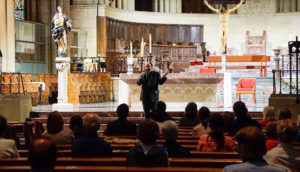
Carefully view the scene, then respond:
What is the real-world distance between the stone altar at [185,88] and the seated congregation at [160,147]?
7165 mm

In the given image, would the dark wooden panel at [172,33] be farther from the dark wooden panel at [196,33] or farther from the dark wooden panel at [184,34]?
the dark wooden panel at [196,33]

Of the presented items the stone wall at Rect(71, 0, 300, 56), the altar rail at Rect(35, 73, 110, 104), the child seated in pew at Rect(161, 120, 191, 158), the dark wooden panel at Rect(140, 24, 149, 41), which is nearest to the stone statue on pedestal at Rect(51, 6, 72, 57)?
the altar rail at Rect(35, 73, 110, 104)

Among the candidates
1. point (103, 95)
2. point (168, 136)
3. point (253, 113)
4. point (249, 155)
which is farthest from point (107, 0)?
point (249, 155)

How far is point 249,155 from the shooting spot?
11.4 ft

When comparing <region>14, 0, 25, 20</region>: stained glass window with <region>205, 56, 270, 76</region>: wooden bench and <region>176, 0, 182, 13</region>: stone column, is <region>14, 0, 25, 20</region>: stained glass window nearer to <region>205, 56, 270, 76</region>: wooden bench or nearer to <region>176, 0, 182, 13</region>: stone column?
<region>205, 56, 270, 76</region>: wooden bench

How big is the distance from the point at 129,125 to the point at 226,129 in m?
1.29

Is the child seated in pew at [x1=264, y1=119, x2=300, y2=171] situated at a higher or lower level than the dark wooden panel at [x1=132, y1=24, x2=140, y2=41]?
lower

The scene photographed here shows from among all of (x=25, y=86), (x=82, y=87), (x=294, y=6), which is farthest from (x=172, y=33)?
(x=25, y=86)

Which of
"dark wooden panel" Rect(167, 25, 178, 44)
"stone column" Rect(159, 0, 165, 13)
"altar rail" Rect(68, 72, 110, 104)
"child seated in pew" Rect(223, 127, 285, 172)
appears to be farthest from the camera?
"stone column" Rect(159, 0, 165, 13)

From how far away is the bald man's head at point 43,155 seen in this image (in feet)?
10.6

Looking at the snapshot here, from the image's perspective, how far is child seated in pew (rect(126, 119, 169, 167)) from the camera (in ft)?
14.5

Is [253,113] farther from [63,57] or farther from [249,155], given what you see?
[249,155]

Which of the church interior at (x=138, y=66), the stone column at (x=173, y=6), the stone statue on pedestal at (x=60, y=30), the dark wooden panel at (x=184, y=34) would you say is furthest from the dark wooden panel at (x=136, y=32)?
the stone statue on pedestal at (x=60, y=30)

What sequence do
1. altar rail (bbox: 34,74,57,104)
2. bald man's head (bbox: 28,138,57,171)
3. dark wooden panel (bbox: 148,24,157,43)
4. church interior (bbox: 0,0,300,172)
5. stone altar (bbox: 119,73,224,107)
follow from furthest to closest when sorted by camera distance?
dark wooden panel (bbox: 148,24,157,43)
altar rail (bbox: 34,74,57,104)
stone altar (bbox: 119,73,224,107)
church interior (bbox: 0,0,300,172)
bald man's head (bbox: 28,138,57,171)
